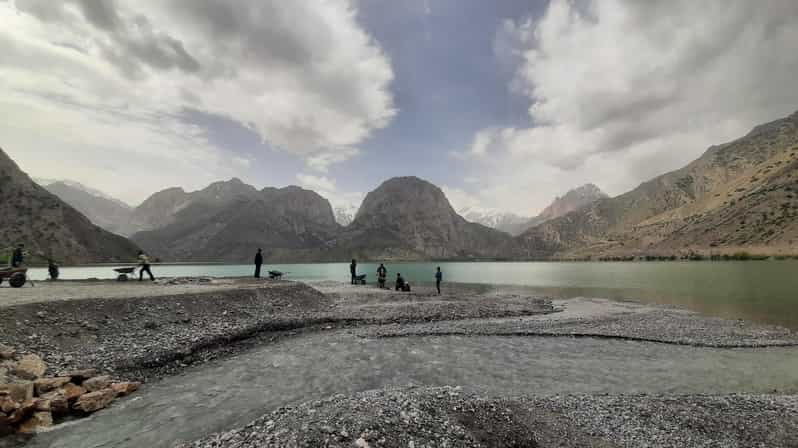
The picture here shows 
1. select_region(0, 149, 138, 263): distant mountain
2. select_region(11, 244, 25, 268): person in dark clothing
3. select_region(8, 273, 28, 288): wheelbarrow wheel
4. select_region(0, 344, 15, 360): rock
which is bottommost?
select_region(0, 344, 15, 360): rock

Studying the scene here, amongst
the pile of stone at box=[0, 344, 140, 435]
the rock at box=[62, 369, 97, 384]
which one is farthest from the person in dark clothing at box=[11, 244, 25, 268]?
the rock at box=[62, 369, 97, 384]

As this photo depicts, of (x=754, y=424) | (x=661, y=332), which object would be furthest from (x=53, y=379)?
(x=661, y=332)

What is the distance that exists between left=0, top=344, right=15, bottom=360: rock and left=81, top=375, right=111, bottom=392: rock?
3.53 m

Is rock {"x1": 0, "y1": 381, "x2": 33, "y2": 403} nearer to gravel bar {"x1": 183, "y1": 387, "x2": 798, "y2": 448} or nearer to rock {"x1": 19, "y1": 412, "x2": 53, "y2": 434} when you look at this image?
rock {"x1": 19, "y1": 412, "x2": 53, "y2": 434}

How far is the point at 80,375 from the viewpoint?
13.2m

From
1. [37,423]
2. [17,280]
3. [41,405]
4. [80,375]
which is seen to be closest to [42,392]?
[80,375]

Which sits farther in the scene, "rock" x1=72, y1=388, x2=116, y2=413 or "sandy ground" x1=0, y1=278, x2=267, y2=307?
"sandy ground" x1=0, y1=278, x2=267, y2=307

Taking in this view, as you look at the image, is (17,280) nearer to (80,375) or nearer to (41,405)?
(80,375)

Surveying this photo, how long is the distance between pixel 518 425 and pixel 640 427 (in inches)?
156

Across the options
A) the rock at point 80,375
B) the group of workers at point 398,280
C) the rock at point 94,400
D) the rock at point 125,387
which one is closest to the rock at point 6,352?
the rock at point 80,375

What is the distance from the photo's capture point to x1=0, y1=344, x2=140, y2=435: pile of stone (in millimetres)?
10273

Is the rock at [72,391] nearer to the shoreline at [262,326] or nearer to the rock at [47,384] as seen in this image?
the rock at [47,384]

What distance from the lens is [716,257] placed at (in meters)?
155

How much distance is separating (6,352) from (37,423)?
566cm
